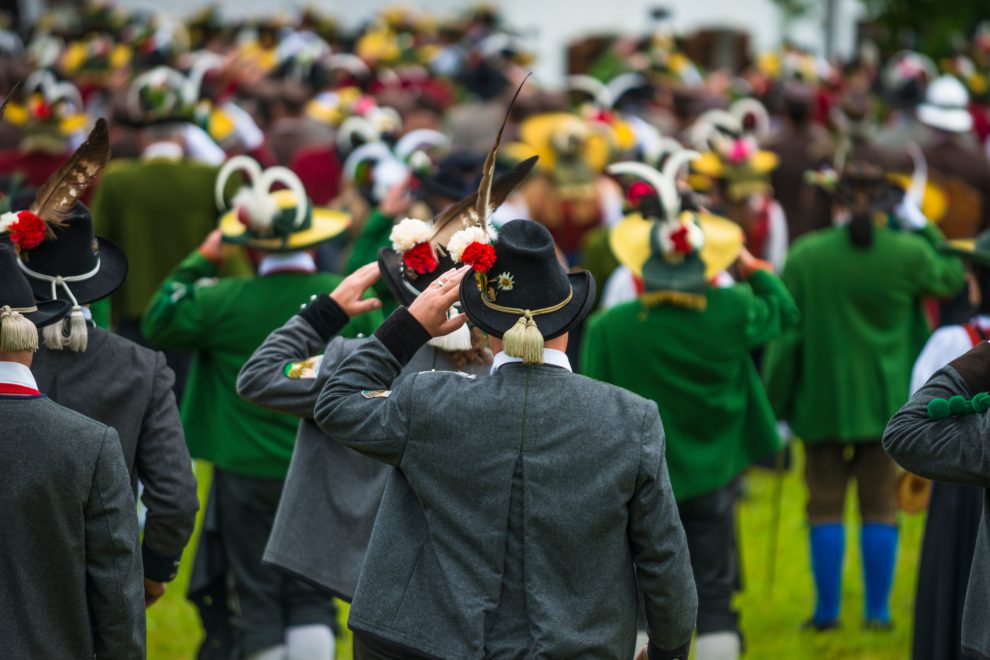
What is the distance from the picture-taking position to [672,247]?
208 inches

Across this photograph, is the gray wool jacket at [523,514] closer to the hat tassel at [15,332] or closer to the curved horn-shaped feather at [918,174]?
the hat tassel at [15,332]

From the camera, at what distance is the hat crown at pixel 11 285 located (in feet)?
11.6

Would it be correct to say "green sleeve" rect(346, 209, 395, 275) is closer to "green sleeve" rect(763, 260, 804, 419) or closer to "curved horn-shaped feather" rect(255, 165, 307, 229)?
"curved horn-shaped feather" rect(255, 165, 307, 229)

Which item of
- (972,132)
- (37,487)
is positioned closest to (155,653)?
(37,487)

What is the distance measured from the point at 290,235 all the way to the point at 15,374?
6.19 feet

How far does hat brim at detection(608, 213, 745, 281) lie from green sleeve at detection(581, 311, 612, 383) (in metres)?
0.24

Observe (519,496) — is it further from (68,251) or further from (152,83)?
(152,83)

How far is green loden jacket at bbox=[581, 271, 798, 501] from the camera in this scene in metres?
5.32

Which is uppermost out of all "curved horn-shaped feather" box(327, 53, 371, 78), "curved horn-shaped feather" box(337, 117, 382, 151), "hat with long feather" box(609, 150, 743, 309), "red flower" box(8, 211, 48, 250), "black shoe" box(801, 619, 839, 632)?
"red flower" box(8, 211, 48, 250)

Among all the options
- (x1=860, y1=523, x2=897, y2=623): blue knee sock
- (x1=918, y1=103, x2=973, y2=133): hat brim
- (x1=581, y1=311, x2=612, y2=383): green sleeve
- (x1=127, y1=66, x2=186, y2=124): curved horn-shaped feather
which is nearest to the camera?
(x1=581, y1=311, x2=612, y2=383): green sleeve

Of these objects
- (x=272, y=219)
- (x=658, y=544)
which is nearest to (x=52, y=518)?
(x=658, y=544)

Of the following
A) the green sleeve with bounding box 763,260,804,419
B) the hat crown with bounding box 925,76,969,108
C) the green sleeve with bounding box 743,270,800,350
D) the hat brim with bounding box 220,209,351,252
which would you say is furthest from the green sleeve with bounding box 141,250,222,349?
the hat crown with bounding box 925,76,969,108

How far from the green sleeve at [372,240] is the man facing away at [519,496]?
7.81 ft

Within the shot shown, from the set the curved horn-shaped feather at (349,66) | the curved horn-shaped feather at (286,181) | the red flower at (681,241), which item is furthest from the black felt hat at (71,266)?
the curved horn-shaped feather at (349,66)
